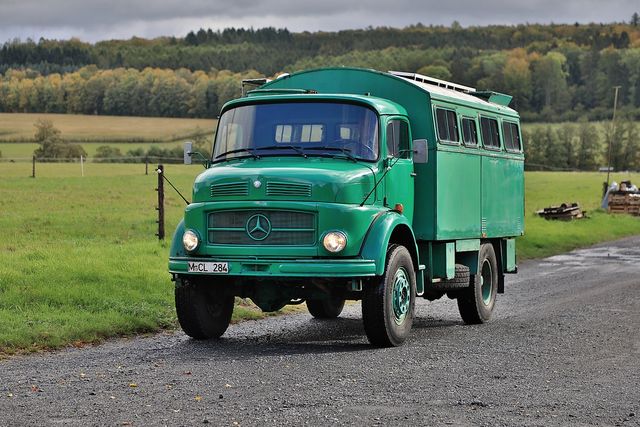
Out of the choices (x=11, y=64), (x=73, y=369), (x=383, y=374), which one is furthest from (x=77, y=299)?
(x=11, y=64)

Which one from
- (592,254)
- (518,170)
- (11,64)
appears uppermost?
(11,64)

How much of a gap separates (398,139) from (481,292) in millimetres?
3255

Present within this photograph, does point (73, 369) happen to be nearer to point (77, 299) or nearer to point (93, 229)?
point (77, 299)

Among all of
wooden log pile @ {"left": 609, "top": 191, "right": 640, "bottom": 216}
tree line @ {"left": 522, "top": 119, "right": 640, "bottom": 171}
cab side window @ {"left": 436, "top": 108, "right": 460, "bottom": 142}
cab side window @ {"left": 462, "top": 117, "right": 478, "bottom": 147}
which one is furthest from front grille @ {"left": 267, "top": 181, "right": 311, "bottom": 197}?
tree line @ {"left": 522, "top": 119, "right": 640, "bottom": 171}

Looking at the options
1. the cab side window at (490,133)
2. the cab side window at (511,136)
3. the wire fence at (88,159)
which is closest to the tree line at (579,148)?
the wire fence at (88,159)

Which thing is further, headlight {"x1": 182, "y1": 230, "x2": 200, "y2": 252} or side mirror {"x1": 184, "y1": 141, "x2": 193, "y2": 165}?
side mirror {"x1": 184, "y1": 141, "x2": 193, "y2": 165}

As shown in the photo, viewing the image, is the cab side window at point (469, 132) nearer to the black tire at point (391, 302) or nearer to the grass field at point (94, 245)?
the black tire at point (391, 302)

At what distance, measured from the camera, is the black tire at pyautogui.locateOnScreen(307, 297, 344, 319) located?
1555 centimetres

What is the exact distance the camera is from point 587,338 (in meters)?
13.4

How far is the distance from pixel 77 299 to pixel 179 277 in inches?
113

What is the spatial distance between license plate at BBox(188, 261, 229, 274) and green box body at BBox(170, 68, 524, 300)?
0.09m

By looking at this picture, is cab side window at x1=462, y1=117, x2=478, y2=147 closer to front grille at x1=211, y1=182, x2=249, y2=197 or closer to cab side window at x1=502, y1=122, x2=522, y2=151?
cab side window at x1=502, y1=122, x2=522, y2=151

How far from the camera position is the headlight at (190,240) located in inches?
488

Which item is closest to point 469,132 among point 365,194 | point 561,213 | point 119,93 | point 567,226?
point 365,194
